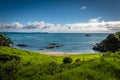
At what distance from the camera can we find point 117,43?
9038 centimetres

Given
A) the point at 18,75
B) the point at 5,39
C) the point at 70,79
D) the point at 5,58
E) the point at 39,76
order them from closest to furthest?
the point at 70,79, the point at 39,76, the point at 18,75, the point at 5,58, the point at 5,39

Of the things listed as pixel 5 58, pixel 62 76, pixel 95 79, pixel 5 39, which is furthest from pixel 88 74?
pixel 5 39

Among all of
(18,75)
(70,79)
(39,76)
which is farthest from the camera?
(18,75)

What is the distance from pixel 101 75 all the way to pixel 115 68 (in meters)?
1.84

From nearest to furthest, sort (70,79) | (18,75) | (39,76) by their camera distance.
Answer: (70,79) < (39,76) < (18,75)

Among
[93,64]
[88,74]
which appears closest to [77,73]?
[88,74]

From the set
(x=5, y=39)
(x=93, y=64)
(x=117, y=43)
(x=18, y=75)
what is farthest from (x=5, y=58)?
(x=117, y=43)

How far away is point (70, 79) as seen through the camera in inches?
581

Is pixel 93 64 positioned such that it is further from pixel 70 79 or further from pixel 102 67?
pixel 70 79

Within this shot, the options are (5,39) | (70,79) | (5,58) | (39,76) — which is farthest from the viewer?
(5,39)

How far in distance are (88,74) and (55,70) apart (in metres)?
2.89

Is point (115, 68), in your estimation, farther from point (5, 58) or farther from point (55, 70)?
point (5, 58)

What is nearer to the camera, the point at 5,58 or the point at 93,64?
the point at 93,64

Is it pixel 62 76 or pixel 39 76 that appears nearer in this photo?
pixel 62 76
